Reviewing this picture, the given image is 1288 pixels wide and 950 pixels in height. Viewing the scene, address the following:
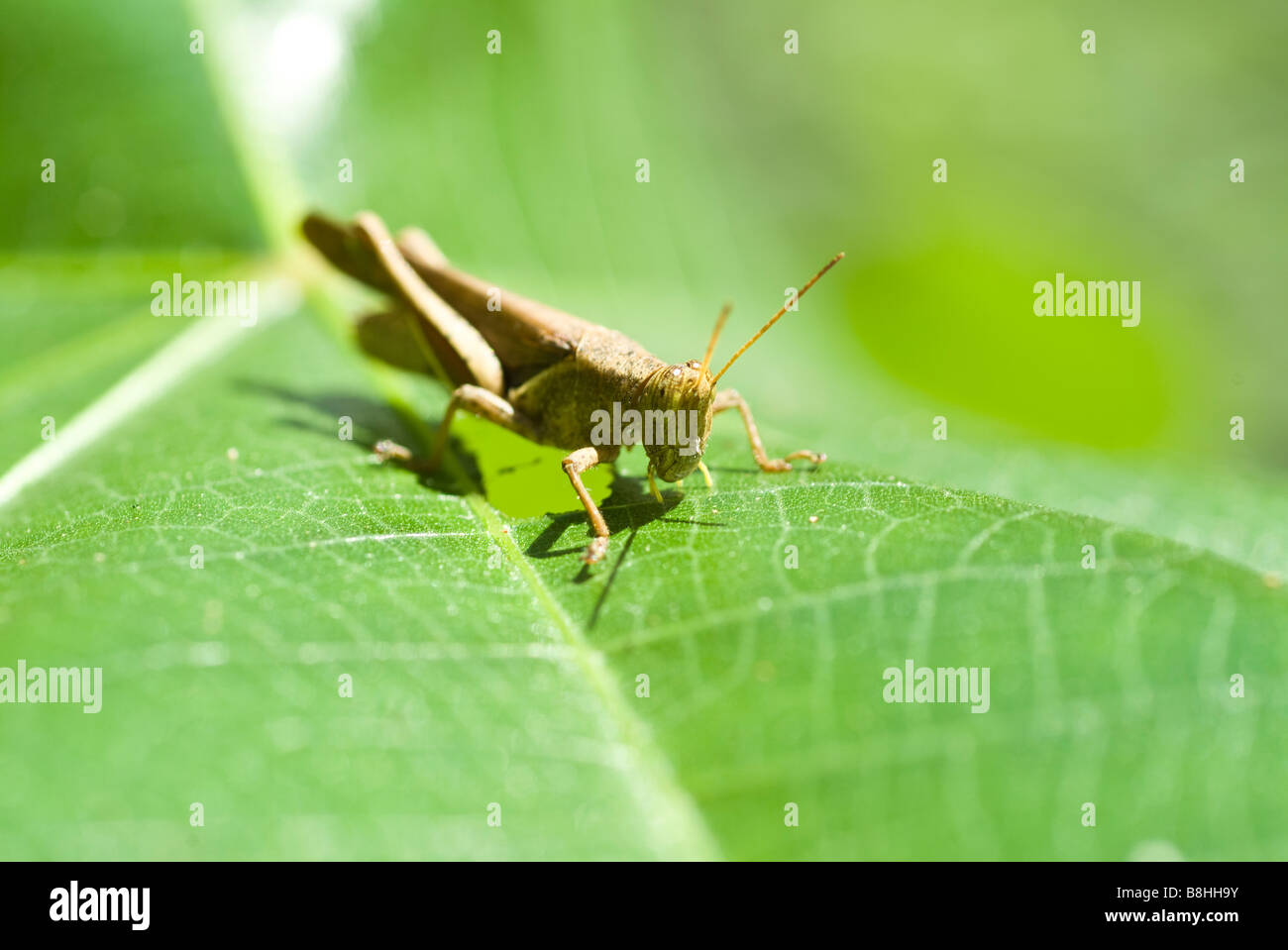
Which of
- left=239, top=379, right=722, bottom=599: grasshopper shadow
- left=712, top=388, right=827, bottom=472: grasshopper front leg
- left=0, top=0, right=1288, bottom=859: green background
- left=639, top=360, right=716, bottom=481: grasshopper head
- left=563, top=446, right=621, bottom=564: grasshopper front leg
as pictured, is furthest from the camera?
left=712, top=388, right=827, bottom=472: grasshopper front leg

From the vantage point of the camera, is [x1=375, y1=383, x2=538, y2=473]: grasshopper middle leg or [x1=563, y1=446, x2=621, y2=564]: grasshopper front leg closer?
[x1=563, y1=446, x2=621, y2=564]: grasshopper front leg

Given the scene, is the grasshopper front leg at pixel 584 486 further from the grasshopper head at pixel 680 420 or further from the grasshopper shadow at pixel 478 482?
the grasshopper head at pixel 680 420

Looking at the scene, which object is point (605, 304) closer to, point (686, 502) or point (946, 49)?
point (686, 502)

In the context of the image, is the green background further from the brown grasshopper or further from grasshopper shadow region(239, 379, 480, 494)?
the brown grasshopper

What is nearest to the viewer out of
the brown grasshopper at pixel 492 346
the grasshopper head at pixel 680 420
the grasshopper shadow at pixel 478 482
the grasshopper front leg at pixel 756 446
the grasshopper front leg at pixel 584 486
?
the grasshopper front leg at pixel 584 486

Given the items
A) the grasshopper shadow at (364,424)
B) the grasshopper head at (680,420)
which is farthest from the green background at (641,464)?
the grasshopper head at (680,420)

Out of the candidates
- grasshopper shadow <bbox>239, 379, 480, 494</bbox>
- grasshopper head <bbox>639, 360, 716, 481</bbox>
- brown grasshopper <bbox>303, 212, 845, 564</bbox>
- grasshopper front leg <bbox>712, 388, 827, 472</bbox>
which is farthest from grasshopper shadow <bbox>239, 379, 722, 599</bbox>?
grasshopper front leg <bbox>712, 388, 827, 472</bbox>
